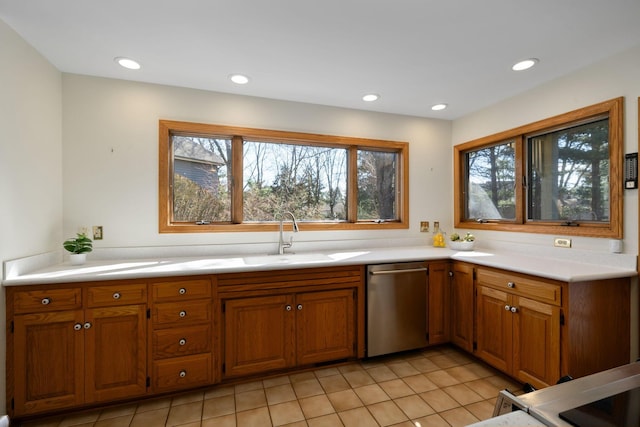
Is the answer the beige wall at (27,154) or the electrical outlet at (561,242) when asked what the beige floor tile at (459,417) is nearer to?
the electrical outlet at (561,242)

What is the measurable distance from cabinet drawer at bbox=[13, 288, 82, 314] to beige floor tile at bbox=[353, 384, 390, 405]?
6.45 feet

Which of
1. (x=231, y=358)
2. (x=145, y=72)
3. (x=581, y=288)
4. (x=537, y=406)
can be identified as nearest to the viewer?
(x=537, y=406)

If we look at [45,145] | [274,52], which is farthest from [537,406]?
[45,145]

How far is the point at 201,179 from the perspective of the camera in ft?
9.08

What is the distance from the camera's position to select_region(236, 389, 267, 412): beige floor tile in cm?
201

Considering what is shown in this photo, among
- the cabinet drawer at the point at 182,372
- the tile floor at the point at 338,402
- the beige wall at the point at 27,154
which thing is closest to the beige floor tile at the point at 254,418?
the tile floor at the point at 338,402

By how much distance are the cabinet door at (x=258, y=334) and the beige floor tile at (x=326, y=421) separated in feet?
1.74

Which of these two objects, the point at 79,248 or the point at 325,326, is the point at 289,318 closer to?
the point at 325,326

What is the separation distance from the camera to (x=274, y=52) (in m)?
2.07

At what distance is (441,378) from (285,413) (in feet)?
4.09

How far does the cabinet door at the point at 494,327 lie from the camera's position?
2.24 metres

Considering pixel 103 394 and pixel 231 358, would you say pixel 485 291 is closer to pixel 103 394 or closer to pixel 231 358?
pixel 231 358

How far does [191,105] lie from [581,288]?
324 cm

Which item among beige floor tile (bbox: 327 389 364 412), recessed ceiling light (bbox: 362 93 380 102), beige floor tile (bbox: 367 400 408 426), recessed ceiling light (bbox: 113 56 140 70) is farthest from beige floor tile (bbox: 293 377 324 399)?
recessed ceiling light (bbox: 113 56 140 70)
